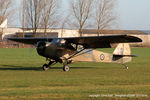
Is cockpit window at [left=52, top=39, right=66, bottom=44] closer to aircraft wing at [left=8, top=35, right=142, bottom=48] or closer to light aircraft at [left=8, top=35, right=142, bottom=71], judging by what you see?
light aircraft at [left=8, top=35, right=142, bottom=71]

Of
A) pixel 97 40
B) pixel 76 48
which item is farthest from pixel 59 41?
pixel 97 40

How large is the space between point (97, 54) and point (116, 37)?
341 cm

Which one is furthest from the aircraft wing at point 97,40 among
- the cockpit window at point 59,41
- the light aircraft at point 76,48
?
the cockpit window at point 59,41

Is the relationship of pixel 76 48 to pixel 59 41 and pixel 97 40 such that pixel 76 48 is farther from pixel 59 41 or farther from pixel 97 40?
pixel 97 40

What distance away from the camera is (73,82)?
47.6 feet

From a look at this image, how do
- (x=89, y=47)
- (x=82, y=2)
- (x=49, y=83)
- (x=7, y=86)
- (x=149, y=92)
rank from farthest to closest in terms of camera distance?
(x=82, y=2)
(x=89, y=47)
(x=49, y=83)
(x=7, y=86)
(x=149, y=92)

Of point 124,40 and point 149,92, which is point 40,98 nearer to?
point 149,92

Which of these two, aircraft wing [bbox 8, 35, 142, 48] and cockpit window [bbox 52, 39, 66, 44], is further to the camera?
cockpit window [bbox 52, 39, 66, 44]

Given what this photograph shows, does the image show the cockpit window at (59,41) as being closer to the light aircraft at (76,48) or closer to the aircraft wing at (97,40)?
the light aircraft at (76,48)

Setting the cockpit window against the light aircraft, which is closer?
the light aircraft

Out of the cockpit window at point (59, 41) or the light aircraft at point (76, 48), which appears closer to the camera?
the light aircraft at point (76, 48)

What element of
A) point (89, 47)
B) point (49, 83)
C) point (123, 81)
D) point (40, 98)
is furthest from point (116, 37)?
point (40, 98)

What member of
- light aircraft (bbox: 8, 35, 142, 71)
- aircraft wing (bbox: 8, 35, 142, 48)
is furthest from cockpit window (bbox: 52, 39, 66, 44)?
aircraft wing (bbox: 8, 35, 142, 48)

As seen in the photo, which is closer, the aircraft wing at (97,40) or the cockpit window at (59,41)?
the aircraft wing at (97,40)
